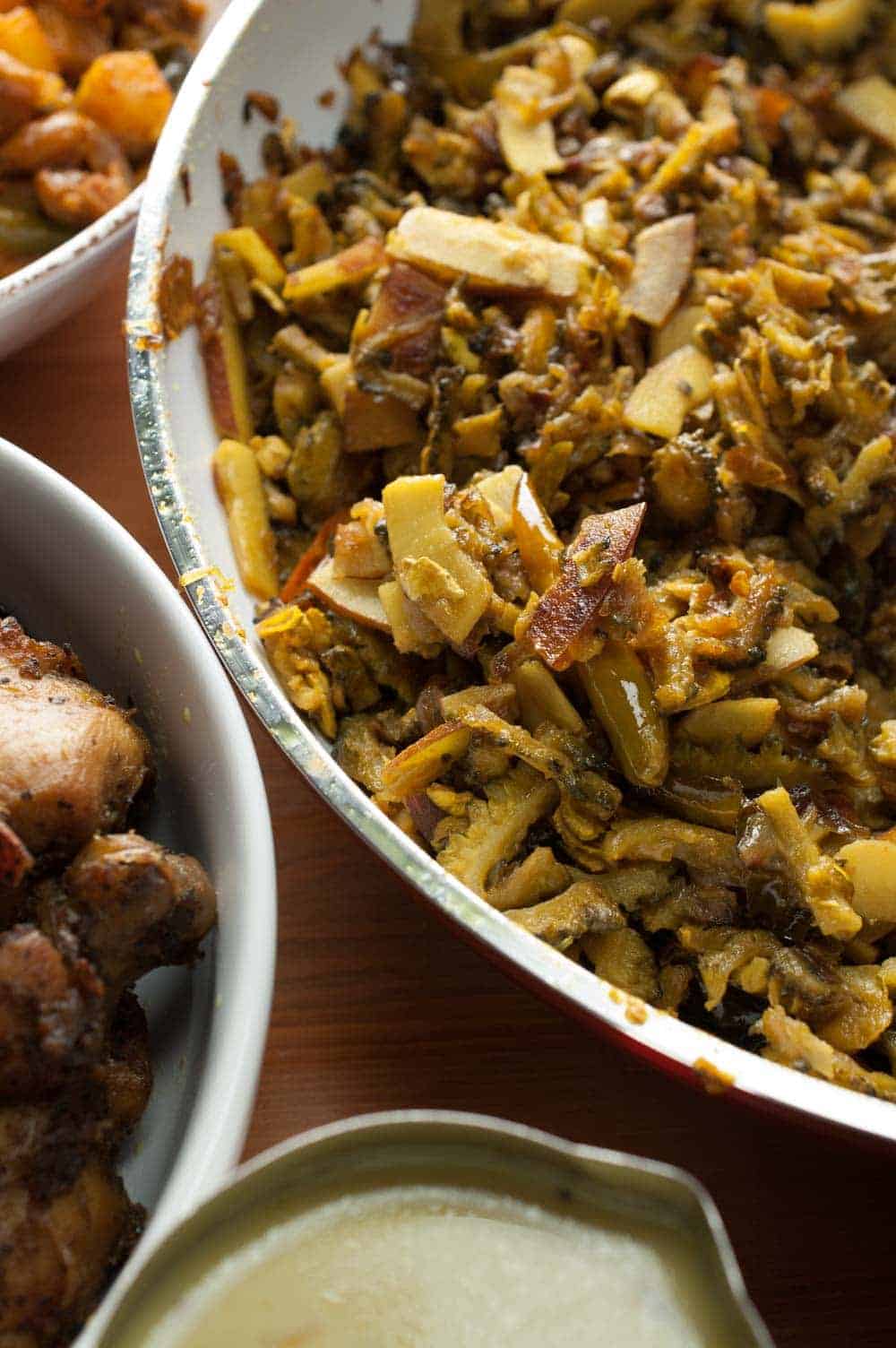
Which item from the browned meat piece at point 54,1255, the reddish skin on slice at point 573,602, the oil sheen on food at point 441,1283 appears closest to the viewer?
the oil sheen on food at point 441,1283

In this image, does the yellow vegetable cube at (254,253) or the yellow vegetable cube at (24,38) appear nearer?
the yellow vegetable cube at (254,253)

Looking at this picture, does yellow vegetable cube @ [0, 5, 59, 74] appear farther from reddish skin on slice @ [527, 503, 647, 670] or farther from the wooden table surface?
reddish skin on slice @ [527, 503, 647, 670]

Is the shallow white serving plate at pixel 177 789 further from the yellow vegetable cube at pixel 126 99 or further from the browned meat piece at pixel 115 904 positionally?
the yellow vegetable cube at pixel 126 99

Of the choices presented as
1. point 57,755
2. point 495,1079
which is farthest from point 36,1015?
point 495,1079

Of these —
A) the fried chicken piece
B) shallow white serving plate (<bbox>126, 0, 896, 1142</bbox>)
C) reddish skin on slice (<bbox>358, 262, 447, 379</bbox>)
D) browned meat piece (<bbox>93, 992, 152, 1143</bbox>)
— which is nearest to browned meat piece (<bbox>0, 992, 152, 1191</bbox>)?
browned meat piece (<bbox>93, 992, 152, 1143</bbox>)

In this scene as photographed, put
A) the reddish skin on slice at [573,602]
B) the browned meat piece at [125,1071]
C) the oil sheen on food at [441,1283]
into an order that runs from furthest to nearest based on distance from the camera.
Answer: the reddish skin on slice at [573,602], the browned meat piece at [125,1071], the oil sheen on food at [441,1283]

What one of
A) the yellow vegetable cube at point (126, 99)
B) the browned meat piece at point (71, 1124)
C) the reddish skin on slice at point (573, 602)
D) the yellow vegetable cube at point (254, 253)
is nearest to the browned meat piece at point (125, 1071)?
the browned meat piece at point (71, 1124)

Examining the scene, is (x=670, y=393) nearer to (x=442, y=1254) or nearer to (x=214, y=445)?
(x=214, y=445)
